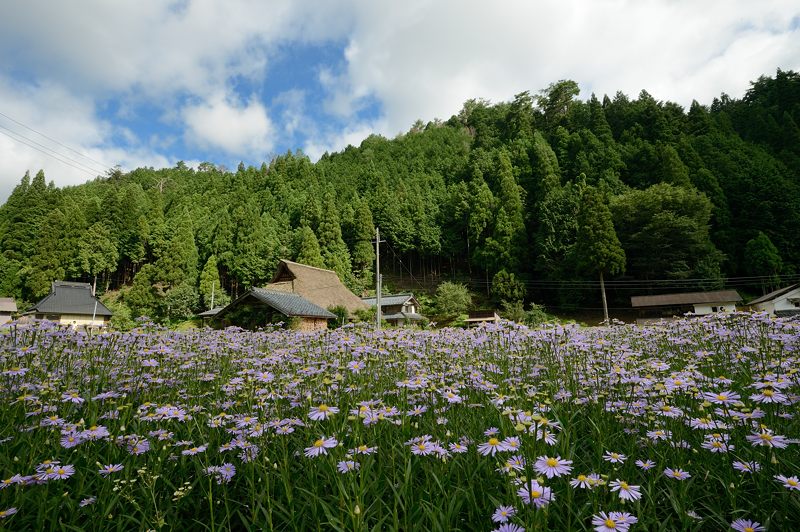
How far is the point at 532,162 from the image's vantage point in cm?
4797

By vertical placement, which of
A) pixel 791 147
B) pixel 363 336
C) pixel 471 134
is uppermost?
pixel 471 134

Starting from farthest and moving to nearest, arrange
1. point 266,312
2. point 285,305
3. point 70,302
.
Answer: point 70,302
point 285,305
point 266,312

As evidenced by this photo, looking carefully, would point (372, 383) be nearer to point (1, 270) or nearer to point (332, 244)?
point (332, 244)

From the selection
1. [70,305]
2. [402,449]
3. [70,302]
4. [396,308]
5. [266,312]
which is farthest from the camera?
[396,308]

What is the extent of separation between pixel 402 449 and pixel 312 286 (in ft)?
80.9

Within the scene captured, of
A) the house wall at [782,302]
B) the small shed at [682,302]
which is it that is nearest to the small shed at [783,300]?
the house wall at [782,302]

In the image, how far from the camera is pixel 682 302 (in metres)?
27.8

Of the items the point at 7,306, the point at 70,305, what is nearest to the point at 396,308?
the point at 70,305

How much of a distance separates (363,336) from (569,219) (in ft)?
118

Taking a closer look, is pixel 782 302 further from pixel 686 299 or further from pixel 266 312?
pixel 266 312

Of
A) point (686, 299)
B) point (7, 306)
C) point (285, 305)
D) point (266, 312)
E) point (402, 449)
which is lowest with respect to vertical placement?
point (686, 299)

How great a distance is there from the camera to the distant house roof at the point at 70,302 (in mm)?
27828

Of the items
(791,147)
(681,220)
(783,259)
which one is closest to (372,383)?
(681,220)

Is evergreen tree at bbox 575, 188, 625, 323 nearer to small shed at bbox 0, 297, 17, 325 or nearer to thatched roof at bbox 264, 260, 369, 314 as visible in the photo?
thatched roof at bbox 264, 260, 369, 314
